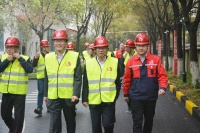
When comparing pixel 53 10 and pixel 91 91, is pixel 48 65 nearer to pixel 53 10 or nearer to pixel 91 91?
pixel 91 91

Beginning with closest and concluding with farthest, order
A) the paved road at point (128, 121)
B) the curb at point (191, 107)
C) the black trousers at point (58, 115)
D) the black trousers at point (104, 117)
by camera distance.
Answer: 1. the black trousers at point (104, 117)
2. the black trousers at point (58, 115)
3. the paved road at point (128, 121)
4. the curb at point (191, 107)

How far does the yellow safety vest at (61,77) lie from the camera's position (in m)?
5.50

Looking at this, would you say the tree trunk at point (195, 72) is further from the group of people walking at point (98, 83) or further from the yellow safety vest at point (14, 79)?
the yellow safety vest at point (14, 79)

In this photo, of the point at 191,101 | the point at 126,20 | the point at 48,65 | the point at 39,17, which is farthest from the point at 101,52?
the point at 126,20

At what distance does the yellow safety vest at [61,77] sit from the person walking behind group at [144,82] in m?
0.97

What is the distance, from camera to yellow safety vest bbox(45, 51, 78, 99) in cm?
550

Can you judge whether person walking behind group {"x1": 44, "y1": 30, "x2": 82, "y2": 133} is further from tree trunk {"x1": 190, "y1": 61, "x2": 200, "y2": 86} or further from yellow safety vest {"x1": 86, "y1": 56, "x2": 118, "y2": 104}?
tree trunk {"x1": 190, "y1": 61, "x2": 200, "y2": 86}

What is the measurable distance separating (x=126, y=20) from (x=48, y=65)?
142ft

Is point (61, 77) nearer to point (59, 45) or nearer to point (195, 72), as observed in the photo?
point (59, 45)

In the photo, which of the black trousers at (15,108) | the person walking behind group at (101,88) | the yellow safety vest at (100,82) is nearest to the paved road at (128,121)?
the black trousers at (15,108)

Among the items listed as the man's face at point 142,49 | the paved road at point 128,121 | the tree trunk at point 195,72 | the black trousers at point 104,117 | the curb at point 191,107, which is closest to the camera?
the black trousers at point 104,117

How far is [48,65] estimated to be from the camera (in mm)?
5605

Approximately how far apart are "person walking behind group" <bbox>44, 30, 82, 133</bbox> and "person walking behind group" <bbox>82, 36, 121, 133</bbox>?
0.18 metres

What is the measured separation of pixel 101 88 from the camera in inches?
214
